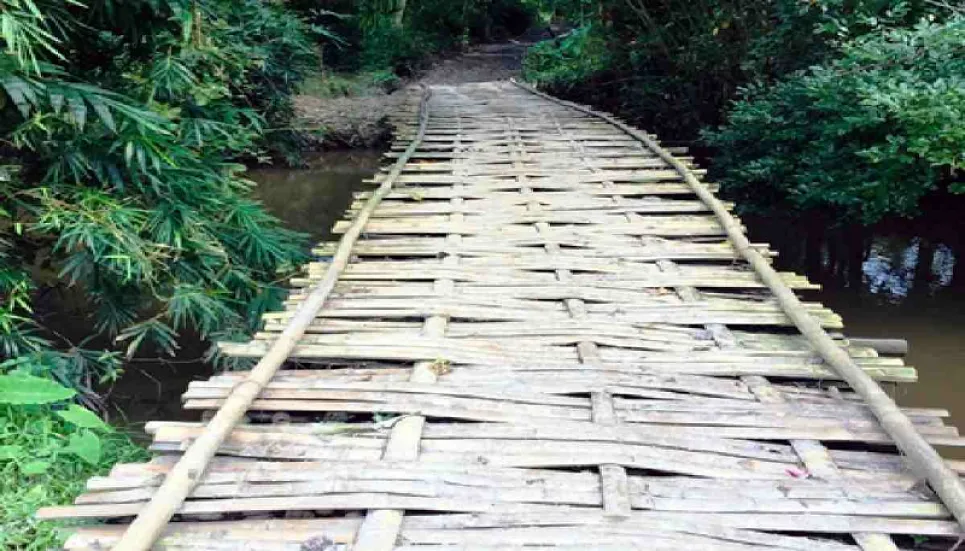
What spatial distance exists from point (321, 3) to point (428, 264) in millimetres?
10687

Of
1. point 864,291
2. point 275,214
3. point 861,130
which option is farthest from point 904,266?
point 275,214

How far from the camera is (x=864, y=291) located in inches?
243

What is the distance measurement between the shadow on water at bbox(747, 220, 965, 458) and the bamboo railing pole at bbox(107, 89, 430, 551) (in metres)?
3.02

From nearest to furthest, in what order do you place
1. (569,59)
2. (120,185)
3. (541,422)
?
(541,422), (120,185), (569,59)

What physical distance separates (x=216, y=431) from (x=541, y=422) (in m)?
0.83

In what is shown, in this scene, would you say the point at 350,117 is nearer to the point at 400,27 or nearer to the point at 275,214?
the point at 275,214

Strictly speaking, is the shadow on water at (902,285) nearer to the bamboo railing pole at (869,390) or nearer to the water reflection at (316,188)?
the bamboo railing pole at (869,390)

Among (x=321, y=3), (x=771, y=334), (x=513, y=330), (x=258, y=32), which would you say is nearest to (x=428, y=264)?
(x=513, y=330)

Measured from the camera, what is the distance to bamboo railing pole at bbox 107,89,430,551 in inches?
65.3

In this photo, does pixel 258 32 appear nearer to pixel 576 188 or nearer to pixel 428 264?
pixel 576 188

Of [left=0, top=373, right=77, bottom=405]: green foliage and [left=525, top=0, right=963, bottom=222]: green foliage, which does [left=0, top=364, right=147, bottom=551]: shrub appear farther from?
[left=525, top=0, right=963, bottom=222]: green foliage

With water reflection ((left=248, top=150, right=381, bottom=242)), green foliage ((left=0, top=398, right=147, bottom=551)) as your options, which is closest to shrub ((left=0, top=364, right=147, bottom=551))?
green foliage ((left=0, top=398, right=147, bottom=551))

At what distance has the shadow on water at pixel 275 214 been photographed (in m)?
4.09

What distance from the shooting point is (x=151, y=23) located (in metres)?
3.34
